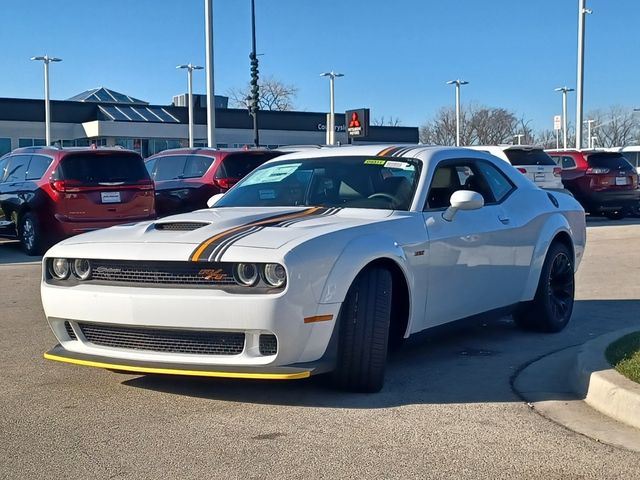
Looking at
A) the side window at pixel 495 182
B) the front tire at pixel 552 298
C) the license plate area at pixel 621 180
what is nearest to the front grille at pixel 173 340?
the side window at pixel 495 182

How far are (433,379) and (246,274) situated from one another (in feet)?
5.25

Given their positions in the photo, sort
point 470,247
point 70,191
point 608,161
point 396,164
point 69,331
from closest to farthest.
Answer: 1. point 69,331
2. point 470,247
3. point 396,164
4. point 70,191
5. point 608,161

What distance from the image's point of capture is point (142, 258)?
482cm

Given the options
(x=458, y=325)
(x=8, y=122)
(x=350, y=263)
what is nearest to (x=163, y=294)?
(x=350, y=263)

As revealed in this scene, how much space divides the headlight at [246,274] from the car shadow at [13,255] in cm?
856

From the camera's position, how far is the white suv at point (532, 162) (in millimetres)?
17969

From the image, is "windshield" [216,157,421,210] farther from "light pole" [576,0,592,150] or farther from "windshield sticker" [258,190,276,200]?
"light pole" [576,0,592,150]

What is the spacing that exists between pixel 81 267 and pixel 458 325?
8.46 feet

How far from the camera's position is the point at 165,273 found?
4816 millimetres

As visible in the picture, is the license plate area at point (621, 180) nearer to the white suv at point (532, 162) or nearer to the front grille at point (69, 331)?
the white suv at point (532, 162)

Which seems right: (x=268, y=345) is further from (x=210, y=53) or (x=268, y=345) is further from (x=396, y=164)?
(x=210, y=53)

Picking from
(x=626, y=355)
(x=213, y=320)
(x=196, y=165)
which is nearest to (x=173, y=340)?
(x=213, y=320)

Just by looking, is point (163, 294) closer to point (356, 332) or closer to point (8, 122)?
point (356, 332)

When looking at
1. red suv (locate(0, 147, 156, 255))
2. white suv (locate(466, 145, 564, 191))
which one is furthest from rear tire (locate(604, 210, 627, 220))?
red suv (locate(0, 147, 156, 255))
